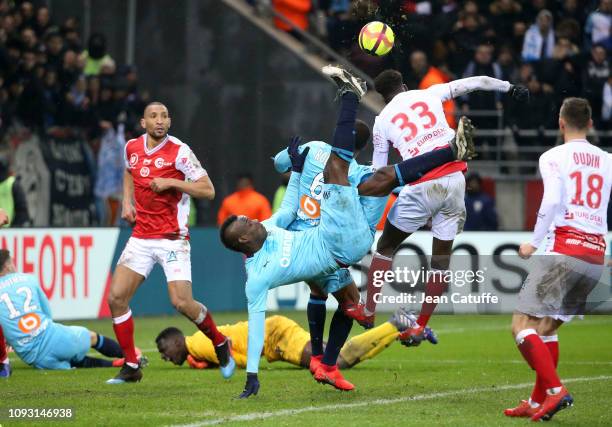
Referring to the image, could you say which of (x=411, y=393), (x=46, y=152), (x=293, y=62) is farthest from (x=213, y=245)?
(x=411, y=393)

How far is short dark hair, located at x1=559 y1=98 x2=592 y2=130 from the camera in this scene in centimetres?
845

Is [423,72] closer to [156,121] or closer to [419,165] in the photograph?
[156,121]

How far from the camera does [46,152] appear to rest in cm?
2009

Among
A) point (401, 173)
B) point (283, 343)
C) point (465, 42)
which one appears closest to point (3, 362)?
point (283, 343)

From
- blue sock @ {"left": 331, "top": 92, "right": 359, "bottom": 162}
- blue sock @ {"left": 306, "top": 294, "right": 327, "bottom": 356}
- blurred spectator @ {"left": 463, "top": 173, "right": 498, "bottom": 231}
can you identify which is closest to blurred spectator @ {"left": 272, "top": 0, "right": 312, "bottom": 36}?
blurred spectator @ {"left": 463, "top": 173, "right": 498, "bottom": 231}

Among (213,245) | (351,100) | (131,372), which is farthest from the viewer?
(213,245)

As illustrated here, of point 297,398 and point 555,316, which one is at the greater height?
point 555,316

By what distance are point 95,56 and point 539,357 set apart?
15.0m

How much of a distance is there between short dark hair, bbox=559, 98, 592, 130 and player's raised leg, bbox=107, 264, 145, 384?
14.6 feet

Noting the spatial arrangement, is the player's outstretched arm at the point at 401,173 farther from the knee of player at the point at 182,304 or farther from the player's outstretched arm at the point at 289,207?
the knee of player at the point at 182,304

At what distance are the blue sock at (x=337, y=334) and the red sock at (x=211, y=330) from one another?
47.3 inches

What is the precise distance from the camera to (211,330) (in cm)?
1107

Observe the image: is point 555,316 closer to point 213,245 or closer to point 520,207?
point 213,245

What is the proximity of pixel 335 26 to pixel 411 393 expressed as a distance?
13.9m
